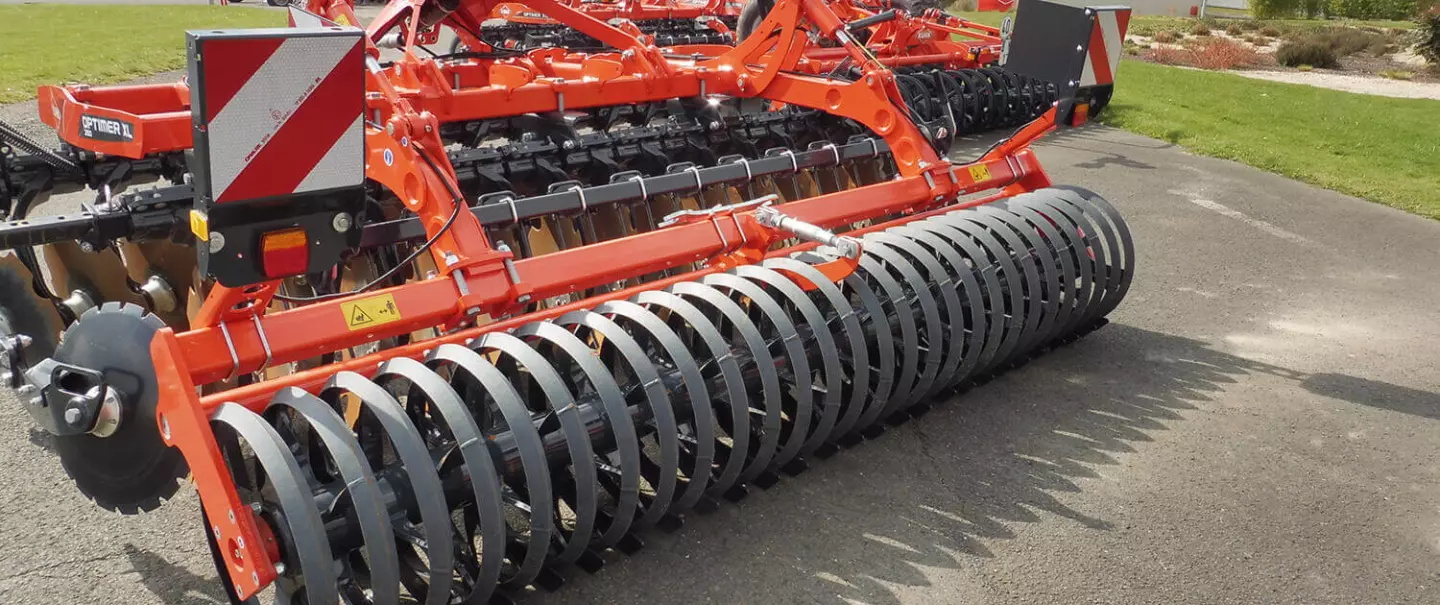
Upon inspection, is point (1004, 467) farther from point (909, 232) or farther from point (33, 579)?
point (33, 579)

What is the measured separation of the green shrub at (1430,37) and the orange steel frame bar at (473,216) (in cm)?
1703

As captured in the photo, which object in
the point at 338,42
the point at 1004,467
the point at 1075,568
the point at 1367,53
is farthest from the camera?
the point at 1367,53

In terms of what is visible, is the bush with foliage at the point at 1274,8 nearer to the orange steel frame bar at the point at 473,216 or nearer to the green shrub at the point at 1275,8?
the green shrub at the point at 1275,8

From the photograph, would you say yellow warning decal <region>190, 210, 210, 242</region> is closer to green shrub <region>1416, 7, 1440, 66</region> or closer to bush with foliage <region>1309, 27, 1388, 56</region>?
green shrub <region>1416, 7, 1440, 66</region>

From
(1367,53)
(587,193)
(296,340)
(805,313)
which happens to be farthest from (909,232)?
(1367,53)

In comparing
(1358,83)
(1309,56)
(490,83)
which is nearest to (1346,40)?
(1309,56)

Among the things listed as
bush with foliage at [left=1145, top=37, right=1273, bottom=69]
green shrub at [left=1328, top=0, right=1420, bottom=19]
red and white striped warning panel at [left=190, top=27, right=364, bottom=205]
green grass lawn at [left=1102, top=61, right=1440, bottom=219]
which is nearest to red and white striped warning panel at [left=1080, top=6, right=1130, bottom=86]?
red and white striped warning panel at [left=190, top=27, right=364, bottom=205]

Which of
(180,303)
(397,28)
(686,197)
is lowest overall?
(180,303)

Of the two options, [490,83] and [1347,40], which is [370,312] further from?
[1347,40]

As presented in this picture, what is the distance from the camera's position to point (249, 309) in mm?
2723

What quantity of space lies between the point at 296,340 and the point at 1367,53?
22.9 m

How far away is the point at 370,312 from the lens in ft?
9.64

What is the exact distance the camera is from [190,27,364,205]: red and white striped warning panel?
7.06 ft

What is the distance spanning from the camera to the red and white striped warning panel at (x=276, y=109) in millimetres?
2152
